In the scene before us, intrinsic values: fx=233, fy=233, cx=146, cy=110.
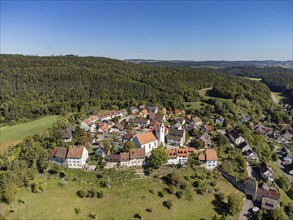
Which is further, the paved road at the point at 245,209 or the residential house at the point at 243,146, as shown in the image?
the residential house at the point at 243,146

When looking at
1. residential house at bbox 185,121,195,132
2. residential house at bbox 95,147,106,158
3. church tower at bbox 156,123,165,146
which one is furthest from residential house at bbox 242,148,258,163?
residential house at bbox 95,147,106,158

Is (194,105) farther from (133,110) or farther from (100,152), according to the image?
(100,152)

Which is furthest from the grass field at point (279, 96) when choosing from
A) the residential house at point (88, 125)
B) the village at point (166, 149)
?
the residential house at point (88, 125)

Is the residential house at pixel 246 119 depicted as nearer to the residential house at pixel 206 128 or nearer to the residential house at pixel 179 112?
the residential house at pixel 179 112

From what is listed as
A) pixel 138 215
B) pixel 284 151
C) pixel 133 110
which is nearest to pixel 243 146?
pixel 284 151

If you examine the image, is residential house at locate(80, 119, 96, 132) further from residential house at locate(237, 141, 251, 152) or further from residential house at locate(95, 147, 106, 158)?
residential house at locate(237, 141, 251, 152)

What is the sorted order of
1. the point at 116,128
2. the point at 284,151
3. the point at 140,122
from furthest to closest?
the point at 140,122, the point at 284,151, the point at 116,128

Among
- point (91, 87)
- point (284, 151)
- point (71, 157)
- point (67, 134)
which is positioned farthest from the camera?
point (91, 87)

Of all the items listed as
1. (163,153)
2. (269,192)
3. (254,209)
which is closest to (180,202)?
(163,153)
